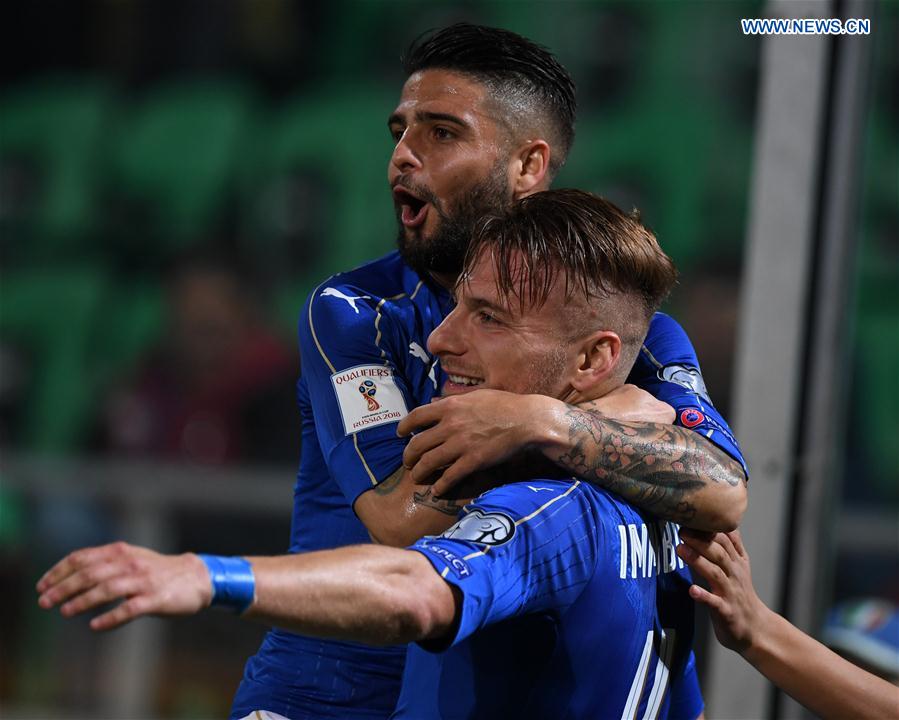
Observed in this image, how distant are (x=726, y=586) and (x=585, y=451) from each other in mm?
452

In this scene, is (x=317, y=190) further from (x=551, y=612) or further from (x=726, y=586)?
(x=551, y=612)

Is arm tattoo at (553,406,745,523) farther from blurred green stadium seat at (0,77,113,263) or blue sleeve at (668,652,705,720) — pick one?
blurred green stadium seat at (0,77,113,263)

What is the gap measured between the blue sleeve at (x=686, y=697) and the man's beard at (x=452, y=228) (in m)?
0.88

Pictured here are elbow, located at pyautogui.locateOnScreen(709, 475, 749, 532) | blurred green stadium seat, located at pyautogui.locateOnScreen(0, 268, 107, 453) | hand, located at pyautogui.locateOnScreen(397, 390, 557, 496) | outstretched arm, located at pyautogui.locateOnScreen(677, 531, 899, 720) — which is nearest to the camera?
hand, located at pyautogui.locateOnScreen(397, 390, 557, 496)

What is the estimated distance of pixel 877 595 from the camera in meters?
6.18

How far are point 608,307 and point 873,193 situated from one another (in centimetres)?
659

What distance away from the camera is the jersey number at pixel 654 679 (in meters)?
1.92

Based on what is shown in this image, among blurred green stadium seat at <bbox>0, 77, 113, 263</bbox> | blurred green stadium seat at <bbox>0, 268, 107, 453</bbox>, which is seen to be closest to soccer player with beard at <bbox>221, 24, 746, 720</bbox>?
blurred green stadium seat at <bbox>0, 268, 107, 453</bbox>

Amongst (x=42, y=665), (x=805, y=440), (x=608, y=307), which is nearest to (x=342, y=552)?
(x=608, y=307)

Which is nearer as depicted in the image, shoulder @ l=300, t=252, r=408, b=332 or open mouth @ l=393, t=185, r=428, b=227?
shoulder @ l=300, t=252, r=408, b=332

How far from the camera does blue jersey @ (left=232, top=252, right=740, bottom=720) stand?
218cm

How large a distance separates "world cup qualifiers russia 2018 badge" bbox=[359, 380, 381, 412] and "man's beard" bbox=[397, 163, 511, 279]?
374 mm

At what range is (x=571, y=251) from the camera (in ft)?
6.47

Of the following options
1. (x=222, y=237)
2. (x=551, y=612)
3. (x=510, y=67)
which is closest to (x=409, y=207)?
(x=510, y=67)
